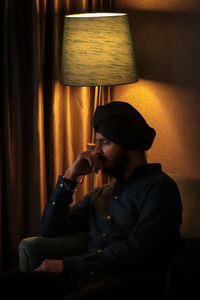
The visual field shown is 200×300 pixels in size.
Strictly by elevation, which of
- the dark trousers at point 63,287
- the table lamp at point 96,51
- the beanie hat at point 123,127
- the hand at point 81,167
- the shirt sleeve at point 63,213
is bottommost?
the dark trousers at point 63,287

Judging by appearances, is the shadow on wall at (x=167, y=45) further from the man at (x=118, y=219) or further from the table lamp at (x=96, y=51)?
the man at (x=118, y=219)

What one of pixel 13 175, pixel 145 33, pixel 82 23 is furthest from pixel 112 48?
pixel 13 175

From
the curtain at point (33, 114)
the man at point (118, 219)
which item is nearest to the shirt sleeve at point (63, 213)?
the man at point (118, 219)

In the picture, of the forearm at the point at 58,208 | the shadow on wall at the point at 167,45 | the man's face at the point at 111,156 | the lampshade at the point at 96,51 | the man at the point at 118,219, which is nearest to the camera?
the man at the point at 118,219

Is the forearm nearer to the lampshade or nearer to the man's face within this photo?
the man's face

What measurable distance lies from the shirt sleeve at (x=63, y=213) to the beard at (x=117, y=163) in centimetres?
20

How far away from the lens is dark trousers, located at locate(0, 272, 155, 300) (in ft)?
6.68

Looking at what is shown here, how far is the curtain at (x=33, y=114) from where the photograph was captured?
3.21 meters

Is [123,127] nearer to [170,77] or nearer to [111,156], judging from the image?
[111,156]

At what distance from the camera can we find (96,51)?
112 inches

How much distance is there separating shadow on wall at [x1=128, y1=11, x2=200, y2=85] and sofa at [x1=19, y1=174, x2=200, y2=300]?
2.37 feet

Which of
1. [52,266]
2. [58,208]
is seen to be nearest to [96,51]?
[58,208]

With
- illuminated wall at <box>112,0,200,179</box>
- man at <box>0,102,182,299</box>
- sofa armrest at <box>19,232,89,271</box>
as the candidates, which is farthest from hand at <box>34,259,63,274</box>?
illuminated wall at <box>112,0,200,179</box>

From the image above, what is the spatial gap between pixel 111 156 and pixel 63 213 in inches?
13.8
